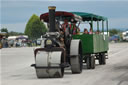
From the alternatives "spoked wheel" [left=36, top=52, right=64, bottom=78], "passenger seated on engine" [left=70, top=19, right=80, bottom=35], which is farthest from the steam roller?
"passenger seated on engine" [left=70, top=19, right=80, bottom=35]

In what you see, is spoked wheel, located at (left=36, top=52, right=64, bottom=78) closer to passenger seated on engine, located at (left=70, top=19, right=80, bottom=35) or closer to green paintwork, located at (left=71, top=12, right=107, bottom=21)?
passenger seated on engine, located at (left=70, top=19, right=80, bottom=35)

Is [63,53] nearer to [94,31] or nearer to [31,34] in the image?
[94,31]

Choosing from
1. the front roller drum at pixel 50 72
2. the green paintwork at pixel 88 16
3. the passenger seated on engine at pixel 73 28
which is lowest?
the front roller drum at pixel 50 72

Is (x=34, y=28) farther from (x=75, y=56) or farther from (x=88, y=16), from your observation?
(x=75, y=56)

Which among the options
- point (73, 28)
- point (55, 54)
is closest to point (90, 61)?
point (73, 28)

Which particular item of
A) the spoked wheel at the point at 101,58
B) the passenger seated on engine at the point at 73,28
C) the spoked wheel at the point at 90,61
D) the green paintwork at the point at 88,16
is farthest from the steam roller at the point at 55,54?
the spoked wheel at the point at 101,58

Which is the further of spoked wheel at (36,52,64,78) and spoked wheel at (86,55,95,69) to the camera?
spoked wheel at (86,55,95,69)

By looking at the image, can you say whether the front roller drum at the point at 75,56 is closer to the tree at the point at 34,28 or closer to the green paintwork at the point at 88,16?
the green paintwork at the point at 88,16

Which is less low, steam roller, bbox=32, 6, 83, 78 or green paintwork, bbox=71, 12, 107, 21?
green paintwork, bbox=71, 12, 107, 21

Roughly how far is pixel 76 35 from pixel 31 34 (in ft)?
404

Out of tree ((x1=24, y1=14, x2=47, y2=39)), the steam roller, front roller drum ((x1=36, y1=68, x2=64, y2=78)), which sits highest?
the steam roller

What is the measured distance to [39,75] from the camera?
46.0 feet

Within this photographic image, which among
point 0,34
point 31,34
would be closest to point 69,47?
point 0,34

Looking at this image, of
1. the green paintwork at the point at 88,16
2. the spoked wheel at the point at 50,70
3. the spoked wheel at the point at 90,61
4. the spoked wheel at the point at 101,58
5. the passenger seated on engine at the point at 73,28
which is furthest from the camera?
the spoked wheel at the point at 101,58
